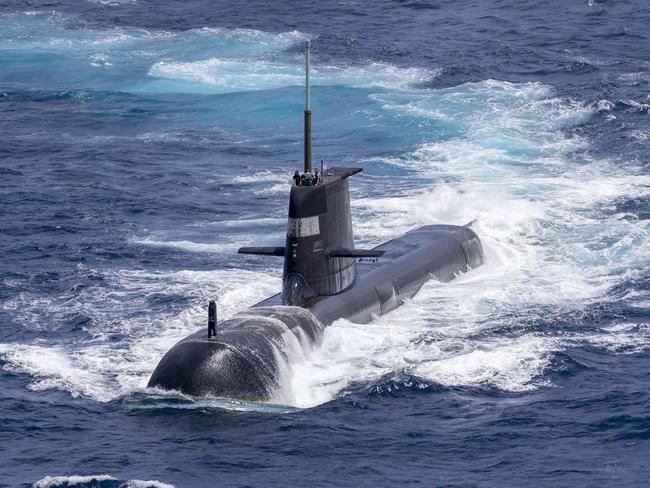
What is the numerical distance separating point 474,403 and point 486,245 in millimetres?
15040

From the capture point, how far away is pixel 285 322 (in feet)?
103

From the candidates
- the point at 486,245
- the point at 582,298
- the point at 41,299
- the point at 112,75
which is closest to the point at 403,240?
the point at 486,245

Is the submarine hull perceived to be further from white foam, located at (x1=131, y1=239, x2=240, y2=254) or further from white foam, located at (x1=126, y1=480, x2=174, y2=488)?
white foam, located at (x1=131, y1=239, x2=240, y2=254)

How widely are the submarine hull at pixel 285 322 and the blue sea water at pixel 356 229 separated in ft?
1.52

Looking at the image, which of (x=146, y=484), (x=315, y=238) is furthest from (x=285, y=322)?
(x=146, y=484)

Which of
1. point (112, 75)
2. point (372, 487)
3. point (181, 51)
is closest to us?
point (372, 487)

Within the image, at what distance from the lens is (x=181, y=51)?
81500 mm

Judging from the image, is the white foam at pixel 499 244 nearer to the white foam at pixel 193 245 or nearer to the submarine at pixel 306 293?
the submarine at pixel 306 293

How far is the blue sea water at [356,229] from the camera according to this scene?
87.3ft

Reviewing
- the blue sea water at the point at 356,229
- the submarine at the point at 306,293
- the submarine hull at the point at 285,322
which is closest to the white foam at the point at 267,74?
the blue sea water at the point at 356,229

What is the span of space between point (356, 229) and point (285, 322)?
14.6 metres

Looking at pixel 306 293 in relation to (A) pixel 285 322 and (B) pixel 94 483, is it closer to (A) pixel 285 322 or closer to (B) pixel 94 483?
(A) pixel 285 322

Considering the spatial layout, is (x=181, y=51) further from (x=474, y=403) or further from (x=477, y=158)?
(x=474, y=403)

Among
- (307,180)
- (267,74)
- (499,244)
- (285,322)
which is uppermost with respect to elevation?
(267,74)
